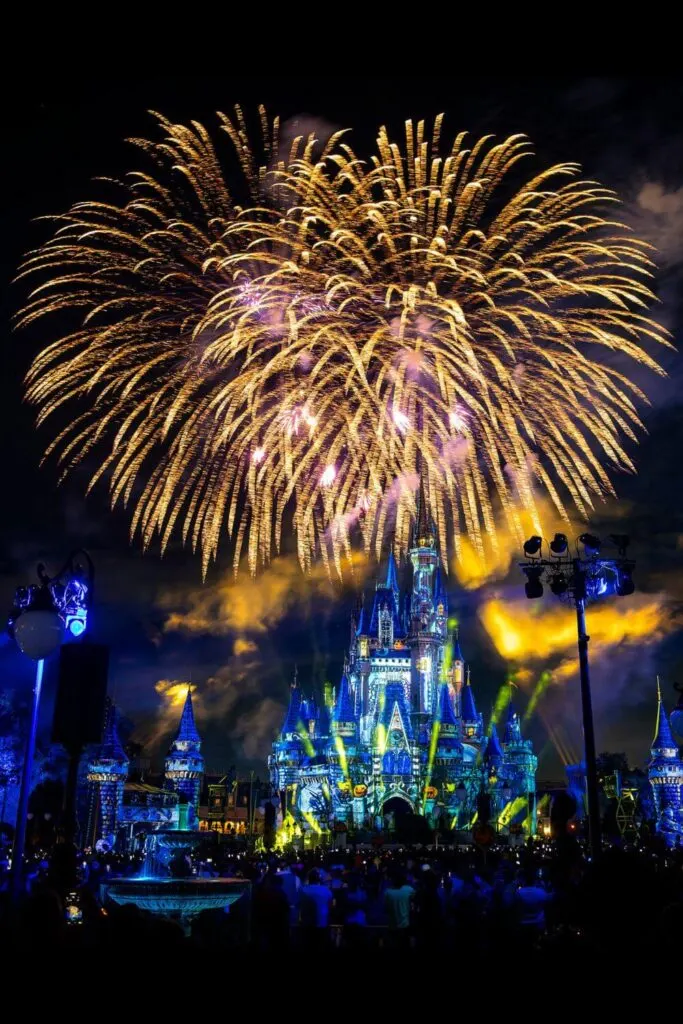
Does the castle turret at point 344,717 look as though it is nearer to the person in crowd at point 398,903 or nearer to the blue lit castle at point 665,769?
the blue lit castle at point 665,769

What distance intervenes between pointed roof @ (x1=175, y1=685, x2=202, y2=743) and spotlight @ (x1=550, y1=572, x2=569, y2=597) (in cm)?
6627

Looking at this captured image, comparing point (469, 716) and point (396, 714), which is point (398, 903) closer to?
point (396, 714)

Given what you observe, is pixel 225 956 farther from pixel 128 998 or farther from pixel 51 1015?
pixel 51 1015

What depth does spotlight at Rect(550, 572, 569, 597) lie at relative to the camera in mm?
16375

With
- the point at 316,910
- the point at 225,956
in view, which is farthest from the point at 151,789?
the point at 225,956

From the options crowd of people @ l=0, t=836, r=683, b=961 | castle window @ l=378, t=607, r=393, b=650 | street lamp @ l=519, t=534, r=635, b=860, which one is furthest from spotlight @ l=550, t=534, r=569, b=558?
castle window @ l=378, t=607, r=393, b=650

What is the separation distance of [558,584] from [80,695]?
11252mm

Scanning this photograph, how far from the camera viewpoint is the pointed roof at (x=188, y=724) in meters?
79.2

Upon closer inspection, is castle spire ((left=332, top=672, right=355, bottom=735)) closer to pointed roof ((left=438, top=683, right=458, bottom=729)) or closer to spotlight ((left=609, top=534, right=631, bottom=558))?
pointed roof ((left=438, top=683, right=458, bottom=729))

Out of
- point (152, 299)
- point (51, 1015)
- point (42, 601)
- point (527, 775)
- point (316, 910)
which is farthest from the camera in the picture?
point (527, 775)

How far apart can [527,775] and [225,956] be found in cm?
10362

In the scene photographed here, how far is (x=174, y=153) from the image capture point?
20.2m

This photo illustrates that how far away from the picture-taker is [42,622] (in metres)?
9.20

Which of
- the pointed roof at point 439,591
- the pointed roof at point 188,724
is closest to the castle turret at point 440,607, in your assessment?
the pointed roof at point 439,591
